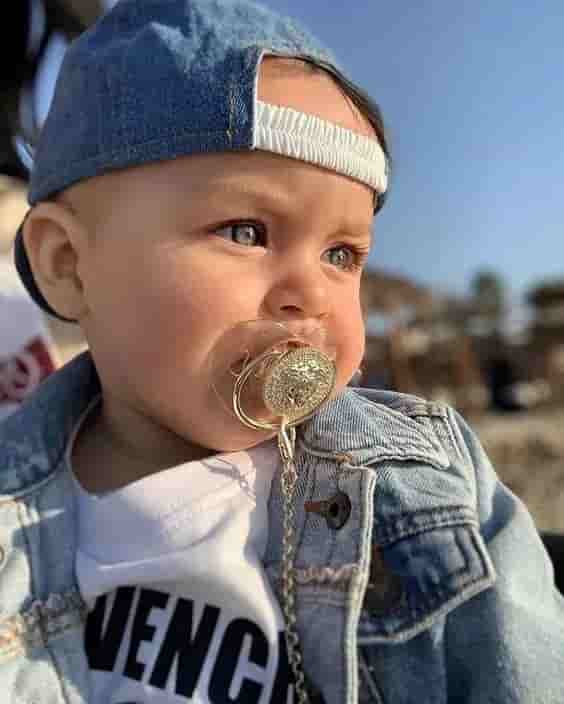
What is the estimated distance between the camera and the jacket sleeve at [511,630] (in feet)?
1.82

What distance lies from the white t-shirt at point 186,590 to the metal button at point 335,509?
0.06m

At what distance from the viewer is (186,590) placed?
653mm

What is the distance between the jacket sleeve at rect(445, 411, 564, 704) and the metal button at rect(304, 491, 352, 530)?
128 mm

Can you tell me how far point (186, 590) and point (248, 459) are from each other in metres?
0.15

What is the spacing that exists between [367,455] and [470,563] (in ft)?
0.47

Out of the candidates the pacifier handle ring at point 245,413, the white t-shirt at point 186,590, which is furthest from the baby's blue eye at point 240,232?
the white t-shirt at point 186,590

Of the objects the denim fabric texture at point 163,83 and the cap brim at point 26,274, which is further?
the cap brim at point 26,274

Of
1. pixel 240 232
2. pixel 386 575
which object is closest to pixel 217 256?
pixel 240 232

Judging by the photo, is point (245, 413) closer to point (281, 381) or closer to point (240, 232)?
point (281, 381)

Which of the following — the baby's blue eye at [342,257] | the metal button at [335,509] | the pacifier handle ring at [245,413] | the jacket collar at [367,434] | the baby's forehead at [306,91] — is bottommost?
the metal button at [335,509]

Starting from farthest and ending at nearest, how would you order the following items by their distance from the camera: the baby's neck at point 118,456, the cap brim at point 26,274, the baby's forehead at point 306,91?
the cap brim at point 26,274 < the baby's neck at point 118,456 < the baby's forehead at point 306,91

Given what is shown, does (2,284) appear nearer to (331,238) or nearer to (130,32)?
(130,32)

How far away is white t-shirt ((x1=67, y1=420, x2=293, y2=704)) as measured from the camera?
62 cm

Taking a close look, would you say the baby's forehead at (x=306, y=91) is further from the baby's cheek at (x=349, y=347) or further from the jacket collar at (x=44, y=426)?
the jacket collar at (x=44, y=426)
